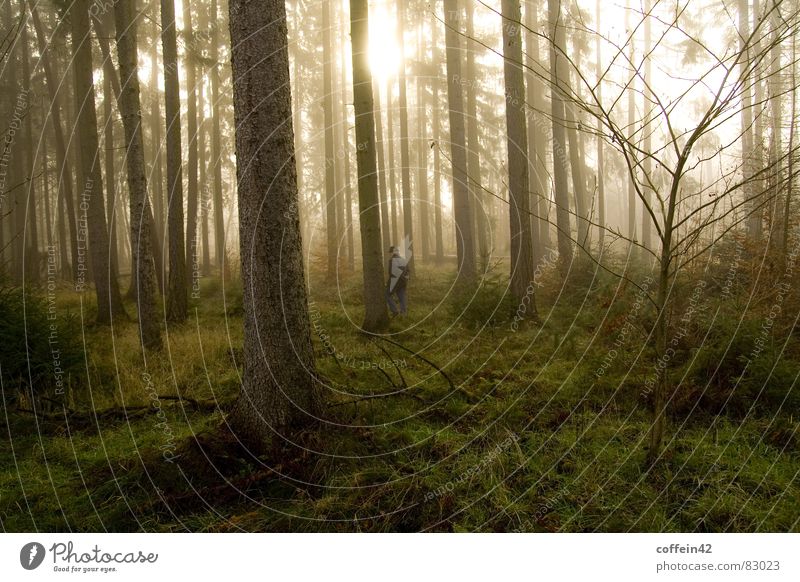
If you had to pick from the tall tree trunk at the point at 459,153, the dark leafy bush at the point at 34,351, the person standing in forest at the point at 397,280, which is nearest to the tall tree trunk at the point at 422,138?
the tall tree trunk at the point at 459,153

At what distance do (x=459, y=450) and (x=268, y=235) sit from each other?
2.56 metres

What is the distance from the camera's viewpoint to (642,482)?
3.85 m

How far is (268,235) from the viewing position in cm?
435

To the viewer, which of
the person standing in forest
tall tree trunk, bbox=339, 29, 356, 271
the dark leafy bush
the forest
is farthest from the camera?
tall tree trunk, bbox=339, 29, 356, 271

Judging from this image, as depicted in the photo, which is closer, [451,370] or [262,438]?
[262,438]

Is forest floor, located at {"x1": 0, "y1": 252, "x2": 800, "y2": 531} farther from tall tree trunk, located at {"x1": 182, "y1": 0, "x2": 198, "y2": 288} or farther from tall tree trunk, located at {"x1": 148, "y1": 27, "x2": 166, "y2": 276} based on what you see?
tall tree trunk, located at {"x1": 148, "y1": 27, "x2": 166, "y2": 276}

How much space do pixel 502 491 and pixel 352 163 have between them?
25770mm

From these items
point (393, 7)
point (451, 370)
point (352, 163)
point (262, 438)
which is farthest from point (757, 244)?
point (352, 163)

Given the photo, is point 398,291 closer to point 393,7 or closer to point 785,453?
point 785,453

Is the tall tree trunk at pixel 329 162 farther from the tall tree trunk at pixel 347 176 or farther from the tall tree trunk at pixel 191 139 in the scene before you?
the tall tree trunk at pixel 191 139

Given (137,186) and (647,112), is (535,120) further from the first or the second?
(137,186)

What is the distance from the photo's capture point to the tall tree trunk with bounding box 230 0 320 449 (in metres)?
4.31

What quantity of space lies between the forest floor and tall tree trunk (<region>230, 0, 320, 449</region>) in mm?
384

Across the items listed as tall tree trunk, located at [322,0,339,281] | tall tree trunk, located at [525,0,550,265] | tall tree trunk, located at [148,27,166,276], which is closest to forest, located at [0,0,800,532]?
tall tree trunk, located at [322,0,339,281]
